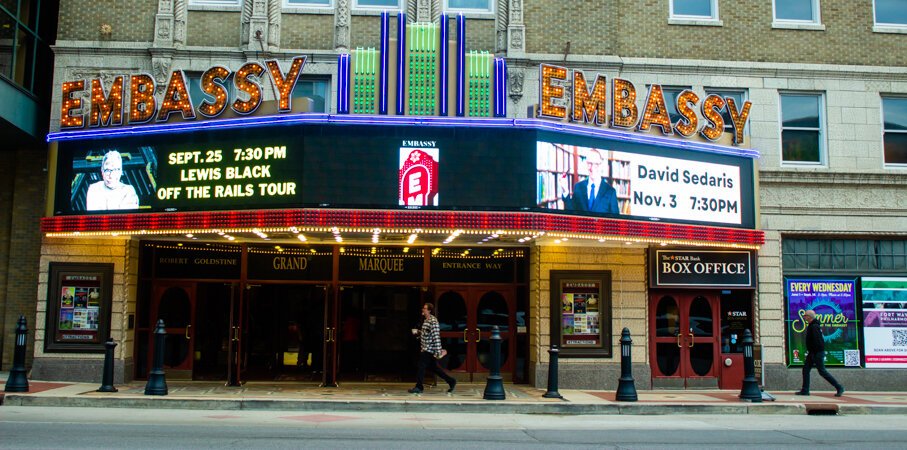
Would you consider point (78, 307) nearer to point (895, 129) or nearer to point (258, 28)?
point (258, 28)

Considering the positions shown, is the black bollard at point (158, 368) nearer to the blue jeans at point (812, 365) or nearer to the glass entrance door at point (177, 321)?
the glass entrance door at point (177, 321)

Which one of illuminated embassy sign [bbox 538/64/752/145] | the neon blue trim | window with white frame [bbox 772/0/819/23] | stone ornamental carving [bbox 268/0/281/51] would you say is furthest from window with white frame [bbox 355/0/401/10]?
window with white frame [bbox 772/0/819/23]

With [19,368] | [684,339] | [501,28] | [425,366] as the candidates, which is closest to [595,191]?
[425,366]

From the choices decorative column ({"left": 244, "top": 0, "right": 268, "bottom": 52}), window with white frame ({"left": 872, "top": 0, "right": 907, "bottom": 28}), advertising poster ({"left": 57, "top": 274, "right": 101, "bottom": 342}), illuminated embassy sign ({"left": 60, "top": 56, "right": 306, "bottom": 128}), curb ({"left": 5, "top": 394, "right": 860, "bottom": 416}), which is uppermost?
window with white frame ({"left": 872, "top": 0, "right": 907, "bottom": 28})

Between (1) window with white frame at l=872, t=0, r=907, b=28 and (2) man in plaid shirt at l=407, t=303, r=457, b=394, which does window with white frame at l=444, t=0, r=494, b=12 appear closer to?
(2) man in plaid shirt at l=407, t=303, r=457, b=394

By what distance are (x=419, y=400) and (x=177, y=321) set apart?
6.81 m

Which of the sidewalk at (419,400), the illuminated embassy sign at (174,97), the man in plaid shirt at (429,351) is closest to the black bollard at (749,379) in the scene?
the sidewalk at (419,400)

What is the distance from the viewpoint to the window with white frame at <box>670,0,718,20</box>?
20516 millimetres

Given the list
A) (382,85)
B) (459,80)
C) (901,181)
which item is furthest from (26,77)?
(901,181)

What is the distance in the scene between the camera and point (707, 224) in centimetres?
1786

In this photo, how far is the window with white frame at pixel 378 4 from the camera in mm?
20141

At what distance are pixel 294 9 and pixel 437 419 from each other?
1071cm

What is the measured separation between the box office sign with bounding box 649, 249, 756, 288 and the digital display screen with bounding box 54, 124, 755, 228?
2.13m

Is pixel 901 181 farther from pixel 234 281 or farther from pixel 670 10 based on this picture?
pixel 234 281
